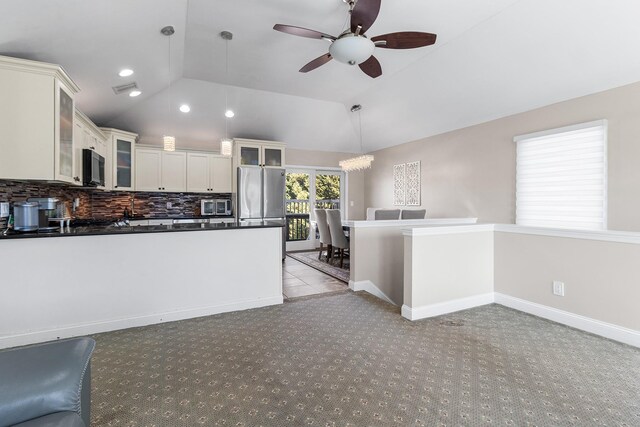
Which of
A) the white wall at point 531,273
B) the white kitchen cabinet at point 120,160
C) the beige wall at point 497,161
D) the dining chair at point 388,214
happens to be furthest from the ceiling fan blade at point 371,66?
the white kitchen cabinet at point 120,160

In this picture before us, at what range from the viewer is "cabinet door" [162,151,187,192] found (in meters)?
5.50

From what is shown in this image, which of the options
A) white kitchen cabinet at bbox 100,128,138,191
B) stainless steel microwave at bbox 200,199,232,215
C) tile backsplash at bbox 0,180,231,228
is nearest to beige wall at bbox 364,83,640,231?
stainless steel microwave at bbox 200,199,232,215

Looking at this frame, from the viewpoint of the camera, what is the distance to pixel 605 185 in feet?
10.8

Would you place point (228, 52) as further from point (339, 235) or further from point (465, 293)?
point (465, 293)

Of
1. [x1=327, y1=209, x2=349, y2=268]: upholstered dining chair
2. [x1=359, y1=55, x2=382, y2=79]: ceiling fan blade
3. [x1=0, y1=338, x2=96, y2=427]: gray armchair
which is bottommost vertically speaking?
[x1=0, y1=338, x2=96, y2=427]: gray armchair

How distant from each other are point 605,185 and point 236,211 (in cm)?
538

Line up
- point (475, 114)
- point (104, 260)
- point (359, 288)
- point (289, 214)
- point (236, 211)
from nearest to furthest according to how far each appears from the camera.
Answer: point (104, 260), point (359, 288), point (475, 114), point (236, 211), point (289, 214)

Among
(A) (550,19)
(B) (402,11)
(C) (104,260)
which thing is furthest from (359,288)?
(A) (550,19)

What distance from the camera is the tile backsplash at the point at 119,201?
3.67m

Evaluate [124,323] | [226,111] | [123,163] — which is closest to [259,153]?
[226,111]

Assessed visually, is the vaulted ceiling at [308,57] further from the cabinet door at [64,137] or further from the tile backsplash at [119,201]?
the tile backsplash at [119,201]

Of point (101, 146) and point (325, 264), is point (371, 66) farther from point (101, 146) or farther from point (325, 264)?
point (101, 146)

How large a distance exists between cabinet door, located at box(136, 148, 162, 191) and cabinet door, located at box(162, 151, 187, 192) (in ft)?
0.26

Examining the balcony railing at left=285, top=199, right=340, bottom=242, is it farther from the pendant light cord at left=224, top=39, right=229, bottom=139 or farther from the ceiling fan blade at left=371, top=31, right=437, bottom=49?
the ceiling fan blade at left=371, top=31, right=437, bottom=49
